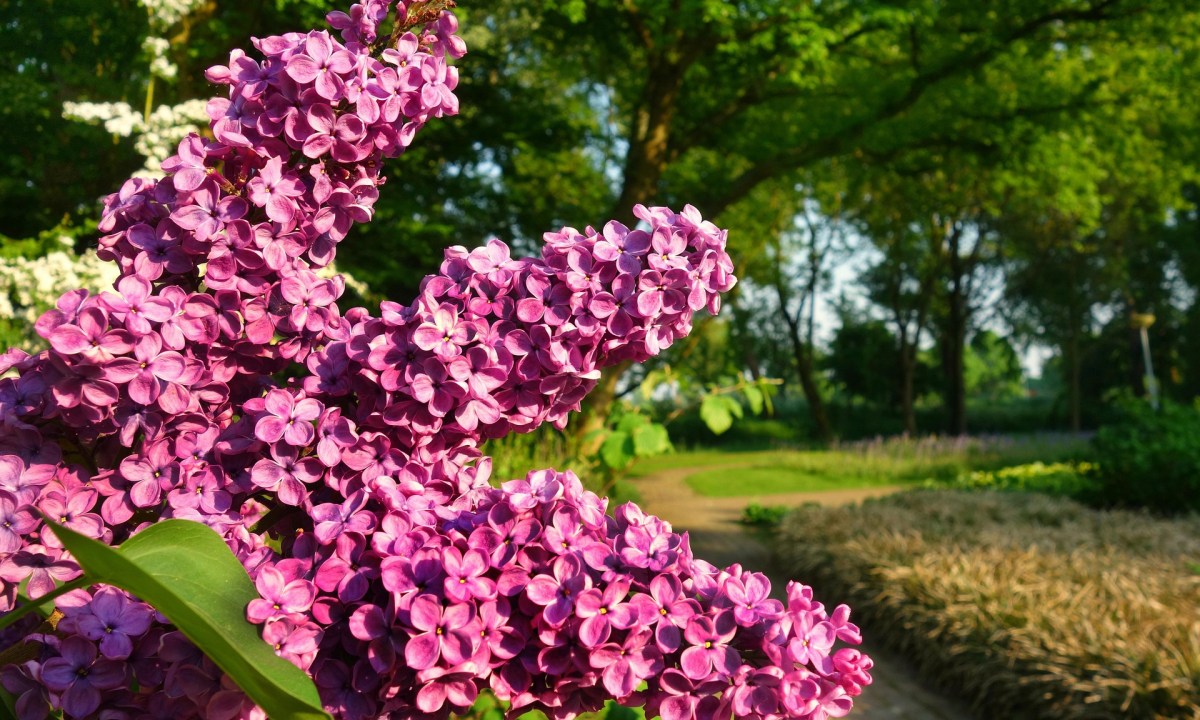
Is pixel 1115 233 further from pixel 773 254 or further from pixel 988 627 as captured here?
pixel 988 627

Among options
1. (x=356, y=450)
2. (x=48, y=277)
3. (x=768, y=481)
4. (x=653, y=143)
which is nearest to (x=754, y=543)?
(x=653, y=143)

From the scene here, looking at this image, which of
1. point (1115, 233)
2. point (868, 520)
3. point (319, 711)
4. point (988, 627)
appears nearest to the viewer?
point (319, 711)

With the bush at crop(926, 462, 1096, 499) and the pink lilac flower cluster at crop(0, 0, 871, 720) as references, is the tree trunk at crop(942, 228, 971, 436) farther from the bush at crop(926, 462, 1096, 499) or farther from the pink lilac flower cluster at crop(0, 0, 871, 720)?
the pink lilac flower cluster at crop(0, 0, 871, 720)

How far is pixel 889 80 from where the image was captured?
14484mm

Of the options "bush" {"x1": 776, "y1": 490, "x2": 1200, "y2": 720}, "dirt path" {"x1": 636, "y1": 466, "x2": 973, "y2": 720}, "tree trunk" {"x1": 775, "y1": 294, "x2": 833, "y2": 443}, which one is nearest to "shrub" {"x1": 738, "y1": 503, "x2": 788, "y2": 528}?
"dirt path" {"x1": 636, "y1": 466, "x2": 973, "y2": 720}

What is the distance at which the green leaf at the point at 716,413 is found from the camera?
4.48 meters

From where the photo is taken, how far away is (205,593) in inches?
31.0

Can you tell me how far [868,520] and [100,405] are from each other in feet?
31.1

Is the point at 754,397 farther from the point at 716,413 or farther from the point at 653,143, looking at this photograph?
the point at 653,143

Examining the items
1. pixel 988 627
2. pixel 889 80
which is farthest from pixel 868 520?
pixel 889 80

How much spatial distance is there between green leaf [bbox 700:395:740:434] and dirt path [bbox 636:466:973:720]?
1210 mm

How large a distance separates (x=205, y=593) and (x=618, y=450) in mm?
3968

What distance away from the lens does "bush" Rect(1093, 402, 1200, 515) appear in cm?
1121

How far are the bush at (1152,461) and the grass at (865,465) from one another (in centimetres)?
556
